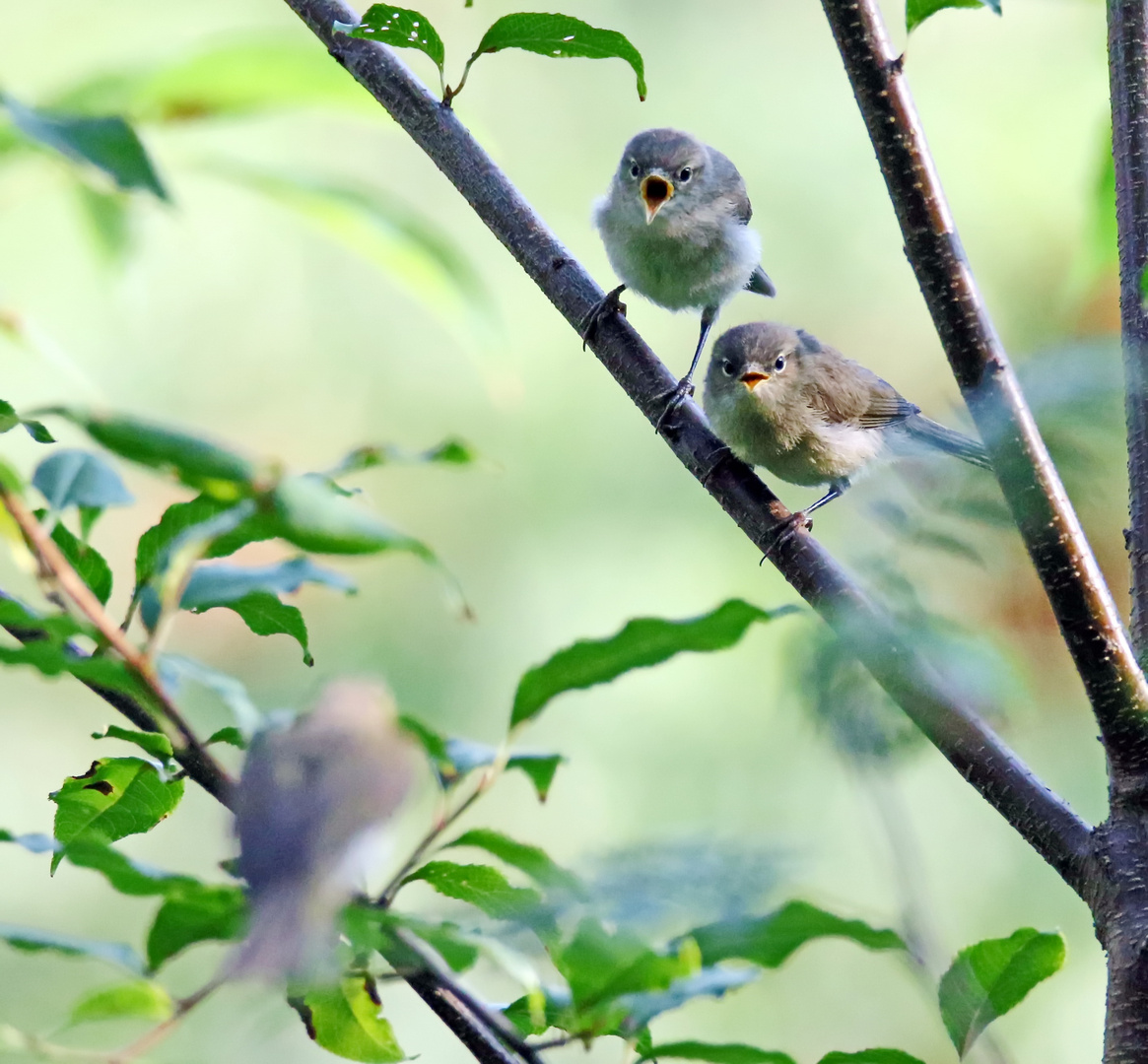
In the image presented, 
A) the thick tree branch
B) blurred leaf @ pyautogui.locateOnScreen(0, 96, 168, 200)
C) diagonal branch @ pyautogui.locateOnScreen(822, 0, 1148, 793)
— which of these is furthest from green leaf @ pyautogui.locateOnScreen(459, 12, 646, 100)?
the thick tree branch

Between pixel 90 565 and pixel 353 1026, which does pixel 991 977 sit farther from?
pixel 90 565

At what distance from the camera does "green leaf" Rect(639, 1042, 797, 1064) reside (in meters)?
0.67

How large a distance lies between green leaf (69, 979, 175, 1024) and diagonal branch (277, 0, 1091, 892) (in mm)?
541

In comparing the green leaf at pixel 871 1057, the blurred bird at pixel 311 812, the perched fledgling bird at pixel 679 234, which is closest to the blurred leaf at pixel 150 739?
the blurred bird at pixel 311 812

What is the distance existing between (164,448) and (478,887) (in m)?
0.34

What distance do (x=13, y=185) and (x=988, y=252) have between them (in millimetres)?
3177

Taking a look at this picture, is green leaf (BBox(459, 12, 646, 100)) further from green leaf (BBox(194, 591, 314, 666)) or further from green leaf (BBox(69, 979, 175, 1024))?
green leaf (BBox(69, 979, 175, 1024))

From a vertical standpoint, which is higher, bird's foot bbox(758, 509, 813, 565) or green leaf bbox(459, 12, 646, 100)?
green leaf bbox(459, 12, 646, 100)

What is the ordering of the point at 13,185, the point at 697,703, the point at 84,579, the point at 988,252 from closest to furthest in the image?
the point at 84,579 < the point at 13,185 < the point at 697,703 < the point at 988,252

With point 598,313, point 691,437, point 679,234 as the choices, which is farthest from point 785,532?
point 679,234

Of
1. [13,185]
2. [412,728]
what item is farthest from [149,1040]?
[13,185]

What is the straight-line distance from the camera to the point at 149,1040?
22.4 inches

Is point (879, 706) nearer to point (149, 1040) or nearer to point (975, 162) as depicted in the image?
point (149, 1040)

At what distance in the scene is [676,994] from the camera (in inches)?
24.5
